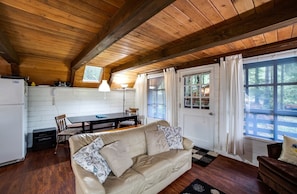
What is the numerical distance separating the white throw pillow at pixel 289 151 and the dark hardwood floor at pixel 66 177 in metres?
0.54

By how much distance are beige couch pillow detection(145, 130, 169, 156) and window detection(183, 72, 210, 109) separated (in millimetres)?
1711

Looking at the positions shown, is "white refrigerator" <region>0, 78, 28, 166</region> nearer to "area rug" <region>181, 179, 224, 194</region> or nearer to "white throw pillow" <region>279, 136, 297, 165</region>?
"area rug" <region>181, 179, 224, 194</region>

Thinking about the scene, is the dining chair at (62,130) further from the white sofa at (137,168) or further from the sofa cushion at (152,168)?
the sofa cushion at (152,168)

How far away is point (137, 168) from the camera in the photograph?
1874 millimetres

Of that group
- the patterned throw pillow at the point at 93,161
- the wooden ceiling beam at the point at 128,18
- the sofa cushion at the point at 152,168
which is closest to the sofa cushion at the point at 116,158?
the patterned throw pillow at the point at 93,161

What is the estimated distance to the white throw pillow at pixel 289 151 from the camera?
198 cm

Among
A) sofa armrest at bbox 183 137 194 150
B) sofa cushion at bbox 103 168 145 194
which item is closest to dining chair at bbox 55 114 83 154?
sofa cushion at bbox 103 168 145 194

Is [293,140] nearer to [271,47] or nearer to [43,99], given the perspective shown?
[271,47]

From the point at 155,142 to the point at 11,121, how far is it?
2921mm

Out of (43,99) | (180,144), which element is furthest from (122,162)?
(43,99)

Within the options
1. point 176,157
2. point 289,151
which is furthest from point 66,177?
point 289,151

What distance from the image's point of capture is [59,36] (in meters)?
2.42

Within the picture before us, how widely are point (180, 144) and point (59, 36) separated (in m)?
2.84

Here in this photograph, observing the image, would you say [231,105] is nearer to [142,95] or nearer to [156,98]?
[156,98]
